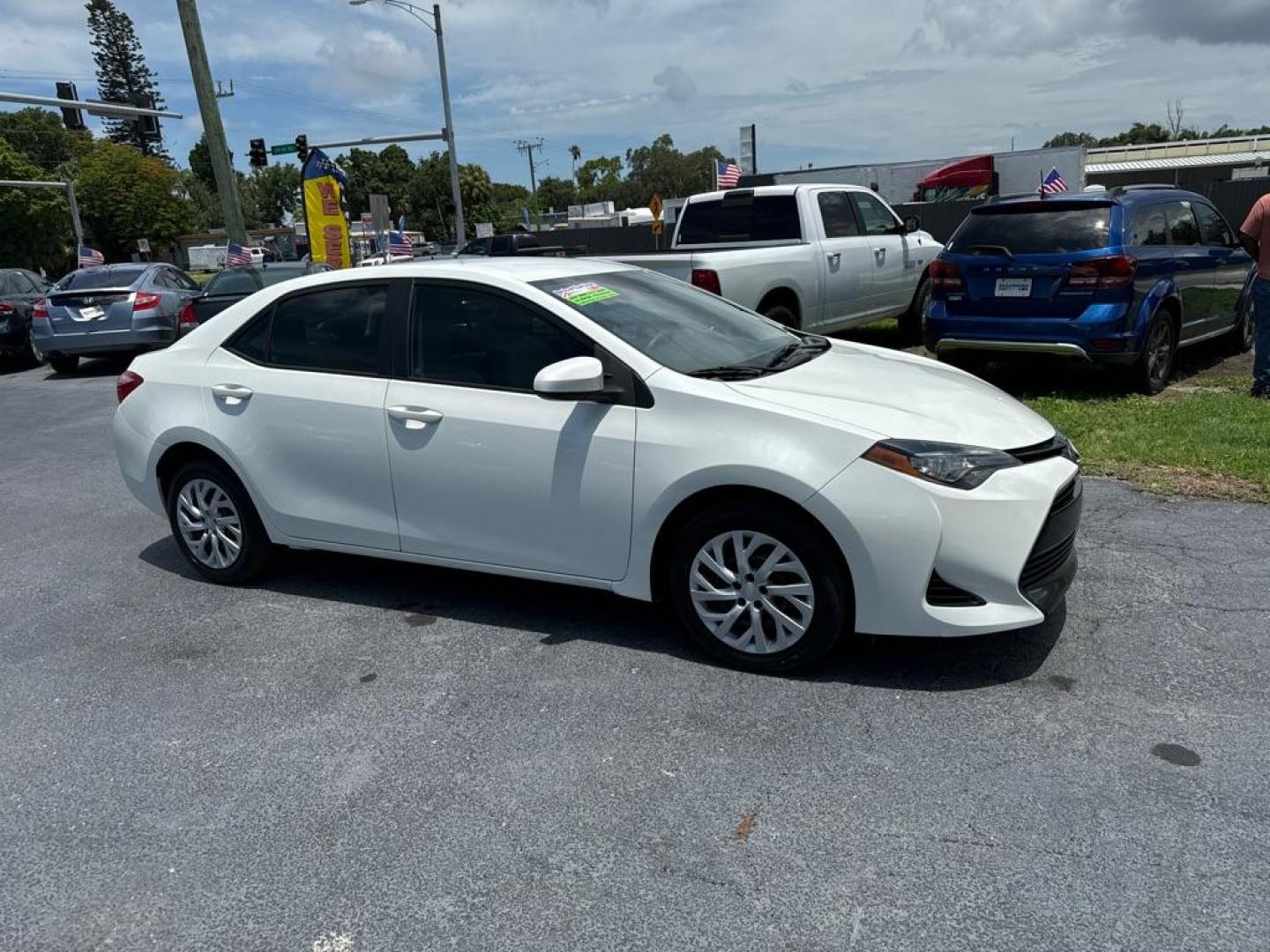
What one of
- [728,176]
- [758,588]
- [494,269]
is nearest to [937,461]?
[758,588]

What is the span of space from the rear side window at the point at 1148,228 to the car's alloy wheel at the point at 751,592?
5838mm

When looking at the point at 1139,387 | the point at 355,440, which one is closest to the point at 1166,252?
the point at 1139,387

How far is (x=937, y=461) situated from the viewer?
140 inches

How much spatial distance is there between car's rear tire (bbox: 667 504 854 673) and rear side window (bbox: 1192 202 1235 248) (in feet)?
24.7

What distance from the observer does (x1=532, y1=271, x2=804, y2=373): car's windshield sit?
13.8 ft

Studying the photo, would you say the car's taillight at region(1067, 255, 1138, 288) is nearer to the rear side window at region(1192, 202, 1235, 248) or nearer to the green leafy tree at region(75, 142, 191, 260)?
the rear side window at region(1192, 202, 1235, 248)

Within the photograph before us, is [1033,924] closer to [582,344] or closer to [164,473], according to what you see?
[582,344]

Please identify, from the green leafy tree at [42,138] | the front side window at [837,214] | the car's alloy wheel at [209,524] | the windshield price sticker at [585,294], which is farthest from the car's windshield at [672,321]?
the green leafy tree at [42,138]

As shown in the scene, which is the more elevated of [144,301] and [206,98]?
[206,98]

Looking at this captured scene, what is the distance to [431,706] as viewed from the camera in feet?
12.5

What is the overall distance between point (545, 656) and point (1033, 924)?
86.9 inches

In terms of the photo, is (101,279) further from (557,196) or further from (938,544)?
(557,196)

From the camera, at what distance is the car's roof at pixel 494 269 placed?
4410mm

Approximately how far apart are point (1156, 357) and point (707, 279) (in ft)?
12.7
